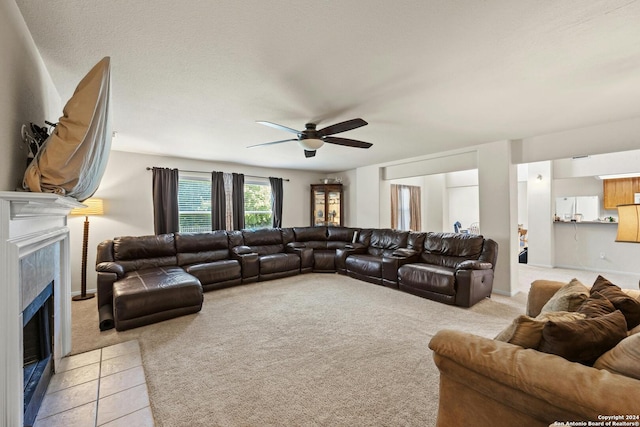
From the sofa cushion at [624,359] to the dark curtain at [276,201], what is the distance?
5.77 meters

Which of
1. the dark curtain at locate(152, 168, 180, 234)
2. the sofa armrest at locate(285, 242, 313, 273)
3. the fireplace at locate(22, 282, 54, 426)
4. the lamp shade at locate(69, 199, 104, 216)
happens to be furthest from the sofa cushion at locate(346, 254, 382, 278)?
the lamp shade at locate(69, 199, 104, 216)

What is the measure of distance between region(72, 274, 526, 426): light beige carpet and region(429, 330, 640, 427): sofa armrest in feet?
1.77

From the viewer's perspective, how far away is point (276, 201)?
6402mm

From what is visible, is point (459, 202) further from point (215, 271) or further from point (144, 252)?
point (144, 252)

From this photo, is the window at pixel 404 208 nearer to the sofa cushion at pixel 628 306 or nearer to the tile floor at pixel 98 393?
the sofa cushion at pixel 628 306

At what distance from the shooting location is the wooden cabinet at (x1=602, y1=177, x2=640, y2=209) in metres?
5.04

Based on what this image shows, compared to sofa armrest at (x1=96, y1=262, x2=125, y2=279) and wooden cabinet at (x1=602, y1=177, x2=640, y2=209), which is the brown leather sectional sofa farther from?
wooden cabinet at (x1=602, y1=177, x2=640, y2=209)

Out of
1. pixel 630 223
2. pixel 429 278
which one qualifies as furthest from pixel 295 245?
pixel 630 223

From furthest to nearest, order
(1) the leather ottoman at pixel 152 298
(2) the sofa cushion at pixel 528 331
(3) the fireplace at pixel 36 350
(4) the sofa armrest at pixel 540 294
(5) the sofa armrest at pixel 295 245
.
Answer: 1. (5) the sofa armrest at pixel 295 245
2. (1) the leather ottoman at pixel 152 298
3. (4) the sofa armrest at pixel 540 294
4. (3) the fireplace at pixel 36 350
5. (2) the sofa cushion at pixel 528 331

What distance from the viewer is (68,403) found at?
1750 mm

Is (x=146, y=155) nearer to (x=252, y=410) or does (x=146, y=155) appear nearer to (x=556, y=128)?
(x=252, y=410)

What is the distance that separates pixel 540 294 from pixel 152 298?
12.9 ft

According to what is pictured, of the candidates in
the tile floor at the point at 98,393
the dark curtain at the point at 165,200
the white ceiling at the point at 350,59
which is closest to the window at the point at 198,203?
the dark curtain at the point at 165,200

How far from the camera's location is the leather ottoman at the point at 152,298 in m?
2.84
